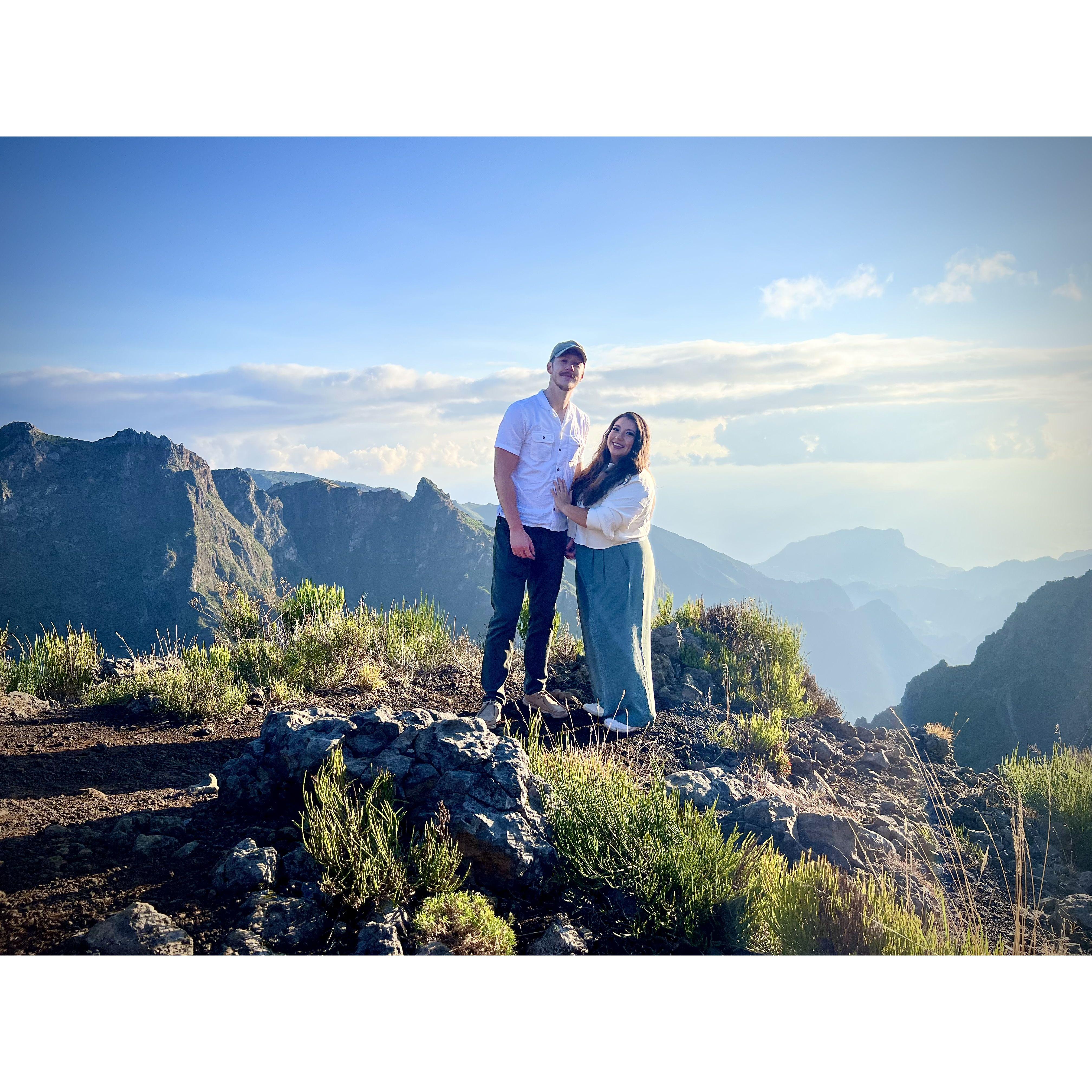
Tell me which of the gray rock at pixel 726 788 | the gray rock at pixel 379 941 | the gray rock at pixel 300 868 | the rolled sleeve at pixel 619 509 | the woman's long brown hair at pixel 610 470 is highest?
the woman's long brown hair at pixel 610 470

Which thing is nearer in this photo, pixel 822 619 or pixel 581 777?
pixel 581 777

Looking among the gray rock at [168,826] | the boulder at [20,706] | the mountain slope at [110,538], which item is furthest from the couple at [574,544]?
the mountain slope at [110,538]

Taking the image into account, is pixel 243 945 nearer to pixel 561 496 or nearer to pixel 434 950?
pixel 434 950

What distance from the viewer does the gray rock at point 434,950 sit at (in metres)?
2.01

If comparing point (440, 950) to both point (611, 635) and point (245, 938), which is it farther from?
point (611, 635)

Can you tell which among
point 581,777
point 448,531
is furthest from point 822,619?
point 448,531

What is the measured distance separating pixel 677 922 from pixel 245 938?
54.5 inches

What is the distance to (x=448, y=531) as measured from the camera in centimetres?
4338

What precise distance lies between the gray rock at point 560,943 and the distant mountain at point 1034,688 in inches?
128

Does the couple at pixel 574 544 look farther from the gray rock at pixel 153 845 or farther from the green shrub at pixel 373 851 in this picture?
the gray rock at pixel 153 845

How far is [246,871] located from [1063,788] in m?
3.82

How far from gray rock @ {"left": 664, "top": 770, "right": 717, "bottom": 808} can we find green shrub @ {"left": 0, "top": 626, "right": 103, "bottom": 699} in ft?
14.4

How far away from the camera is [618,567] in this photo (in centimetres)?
412

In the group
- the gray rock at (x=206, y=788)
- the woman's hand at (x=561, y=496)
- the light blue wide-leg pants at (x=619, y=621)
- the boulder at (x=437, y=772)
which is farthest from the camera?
the light blue wide-leg pants at (x=619, y=621)
